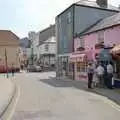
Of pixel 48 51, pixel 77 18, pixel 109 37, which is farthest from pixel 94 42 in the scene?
pixel 48 51

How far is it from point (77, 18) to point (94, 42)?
864 centimetres

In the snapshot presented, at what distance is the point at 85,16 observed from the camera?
148 ft

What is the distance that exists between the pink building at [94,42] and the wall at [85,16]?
1579 millimetres

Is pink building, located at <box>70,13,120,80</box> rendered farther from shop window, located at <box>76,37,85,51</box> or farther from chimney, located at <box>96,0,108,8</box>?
chimney, located at <box>96,0,108,8</box>

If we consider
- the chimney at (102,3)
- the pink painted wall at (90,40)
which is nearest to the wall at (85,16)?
the chimney at (102,3)

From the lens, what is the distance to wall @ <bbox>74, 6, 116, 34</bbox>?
44375 mm

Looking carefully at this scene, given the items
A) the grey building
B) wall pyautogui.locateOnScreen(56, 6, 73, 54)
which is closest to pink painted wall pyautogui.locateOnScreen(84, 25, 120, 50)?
the grey building

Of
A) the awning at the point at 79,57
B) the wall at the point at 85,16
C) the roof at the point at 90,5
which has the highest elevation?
the roof at the point at 90,5

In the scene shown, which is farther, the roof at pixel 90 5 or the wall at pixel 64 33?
the wall at pixel 64 33

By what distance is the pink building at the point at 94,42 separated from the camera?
31.3m

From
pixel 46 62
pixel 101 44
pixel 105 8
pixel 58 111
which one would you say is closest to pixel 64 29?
pixel 105 8

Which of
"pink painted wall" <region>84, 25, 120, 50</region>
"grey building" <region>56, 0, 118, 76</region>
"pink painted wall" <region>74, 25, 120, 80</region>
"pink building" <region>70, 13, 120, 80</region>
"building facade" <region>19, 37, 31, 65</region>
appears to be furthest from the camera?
"building facade" <region>19, 37, 31, 65</region>

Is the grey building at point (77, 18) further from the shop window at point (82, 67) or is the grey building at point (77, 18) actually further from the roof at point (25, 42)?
the roof at point (25, 42)

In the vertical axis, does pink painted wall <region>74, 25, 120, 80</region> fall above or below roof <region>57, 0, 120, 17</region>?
below
